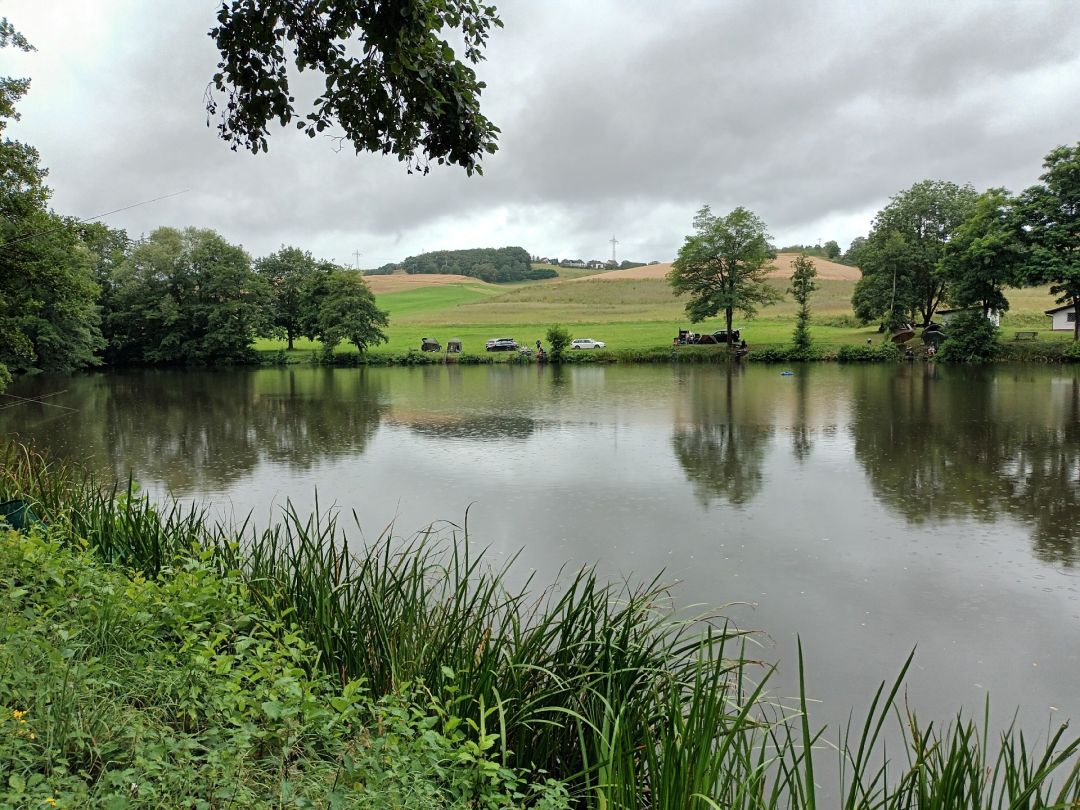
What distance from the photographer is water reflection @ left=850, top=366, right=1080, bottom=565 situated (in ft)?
33.0

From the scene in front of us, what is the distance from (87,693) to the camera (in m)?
3.03

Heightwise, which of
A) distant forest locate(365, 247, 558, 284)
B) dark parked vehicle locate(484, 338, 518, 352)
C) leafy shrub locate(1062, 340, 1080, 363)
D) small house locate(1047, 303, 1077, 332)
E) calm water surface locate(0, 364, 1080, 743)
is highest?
distant forest locate(365, 247, 558, 284)

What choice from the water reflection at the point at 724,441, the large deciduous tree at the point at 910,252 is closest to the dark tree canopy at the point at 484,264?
the large deciduous tree at the point at 910,252

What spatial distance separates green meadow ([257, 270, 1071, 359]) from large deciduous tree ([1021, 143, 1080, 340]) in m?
3.66

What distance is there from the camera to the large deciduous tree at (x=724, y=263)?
46.7 meters

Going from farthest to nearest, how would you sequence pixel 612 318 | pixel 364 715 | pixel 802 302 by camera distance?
pixel 612 318
pixel 802 302
pixel 364 715

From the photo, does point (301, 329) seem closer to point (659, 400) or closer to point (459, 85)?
point (659, 400)

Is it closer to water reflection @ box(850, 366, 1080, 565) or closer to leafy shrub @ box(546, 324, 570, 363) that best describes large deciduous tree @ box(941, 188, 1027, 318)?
water reflection @ box(850, 366, 1080, 565)

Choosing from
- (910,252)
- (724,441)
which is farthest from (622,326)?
(724,441)

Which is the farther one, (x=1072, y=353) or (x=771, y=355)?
(x=771, y=355)

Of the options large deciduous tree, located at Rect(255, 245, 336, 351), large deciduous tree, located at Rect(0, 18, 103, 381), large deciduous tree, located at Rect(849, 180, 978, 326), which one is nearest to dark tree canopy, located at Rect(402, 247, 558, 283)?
large deciduous tree, located at Rect(255, 245, 336, 351)

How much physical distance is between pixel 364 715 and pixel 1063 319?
2166 inches

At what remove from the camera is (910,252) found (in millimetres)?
45469

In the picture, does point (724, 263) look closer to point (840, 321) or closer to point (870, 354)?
point (870, 354)
